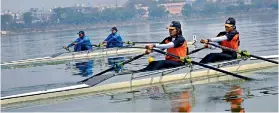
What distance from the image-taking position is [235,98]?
509 inches

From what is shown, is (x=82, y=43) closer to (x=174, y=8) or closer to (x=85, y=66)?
(x=85, y=66)

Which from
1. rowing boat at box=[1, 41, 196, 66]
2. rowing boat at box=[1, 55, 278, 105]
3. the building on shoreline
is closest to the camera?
rowing boat at box=[1, 55, 278, 105]

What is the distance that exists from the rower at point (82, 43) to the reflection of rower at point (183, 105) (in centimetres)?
1446

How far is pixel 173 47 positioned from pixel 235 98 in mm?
3179

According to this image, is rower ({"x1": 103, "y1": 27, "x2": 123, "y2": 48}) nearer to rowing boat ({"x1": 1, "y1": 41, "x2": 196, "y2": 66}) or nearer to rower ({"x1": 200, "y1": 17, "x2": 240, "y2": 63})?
rowing boat ({"x1": 1, "y1": 41, "x2": 196, "y2": 66})

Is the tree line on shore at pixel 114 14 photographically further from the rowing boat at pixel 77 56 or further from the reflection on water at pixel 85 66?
the reflection on water at pixel 85 66

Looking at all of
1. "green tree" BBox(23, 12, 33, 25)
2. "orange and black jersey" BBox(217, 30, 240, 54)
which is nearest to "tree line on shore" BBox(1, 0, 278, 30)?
"green tree" BBox(23, 12, 33, 25)

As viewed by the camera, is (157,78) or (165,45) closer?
(165,45)

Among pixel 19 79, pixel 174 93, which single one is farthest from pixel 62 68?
pixel 174 93

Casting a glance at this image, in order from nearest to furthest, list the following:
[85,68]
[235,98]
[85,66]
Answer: [235,98] → [85,68] → [85,66]

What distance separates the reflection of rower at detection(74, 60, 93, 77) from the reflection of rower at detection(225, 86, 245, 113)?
806 cm

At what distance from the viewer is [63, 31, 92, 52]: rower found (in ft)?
91.1

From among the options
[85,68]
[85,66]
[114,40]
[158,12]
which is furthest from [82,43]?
[158,12]

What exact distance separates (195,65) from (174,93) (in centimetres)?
209
